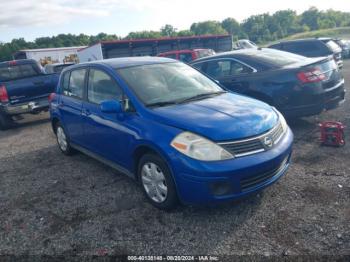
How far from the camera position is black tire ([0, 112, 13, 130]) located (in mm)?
9102

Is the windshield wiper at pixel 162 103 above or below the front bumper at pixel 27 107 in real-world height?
above

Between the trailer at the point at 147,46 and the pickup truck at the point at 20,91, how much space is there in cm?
1388

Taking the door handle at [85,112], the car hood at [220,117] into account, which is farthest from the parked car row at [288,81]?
the door handle at [85,112]

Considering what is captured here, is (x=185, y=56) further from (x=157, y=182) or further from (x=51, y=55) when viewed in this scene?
(x=51, y=55)

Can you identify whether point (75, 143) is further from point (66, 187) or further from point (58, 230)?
point (58, 230)

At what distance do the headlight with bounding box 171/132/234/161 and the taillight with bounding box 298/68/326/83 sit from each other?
3462mm

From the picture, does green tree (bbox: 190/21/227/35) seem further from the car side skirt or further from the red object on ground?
the car side skirt

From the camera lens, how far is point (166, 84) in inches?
179

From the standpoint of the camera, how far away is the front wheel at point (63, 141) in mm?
6176

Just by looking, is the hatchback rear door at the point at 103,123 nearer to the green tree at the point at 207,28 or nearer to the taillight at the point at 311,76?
the taillight at the point at 311,76

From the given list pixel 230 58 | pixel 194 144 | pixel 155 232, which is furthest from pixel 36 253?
pixel 230 58

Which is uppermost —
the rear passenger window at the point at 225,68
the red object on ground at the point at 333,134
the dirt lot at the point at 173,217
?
the rear passenger window at the point at 225,68

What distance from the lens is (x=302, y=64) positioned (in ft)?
20.7

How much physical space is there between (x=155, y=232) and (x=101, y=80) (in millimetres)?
2388
